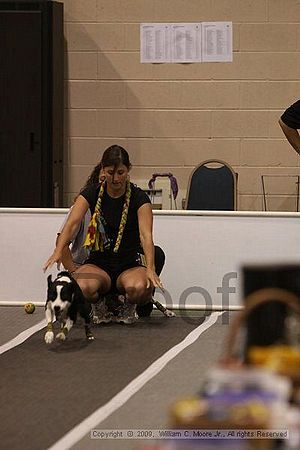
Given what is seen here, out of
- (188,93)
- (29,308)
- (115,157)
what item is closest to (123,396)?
(115,157)

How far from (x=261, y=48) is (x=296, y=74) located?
0.28 m

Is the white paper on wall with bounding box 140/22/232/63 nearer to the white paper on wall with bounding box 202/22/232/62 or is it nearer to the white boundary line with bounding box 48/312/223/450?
the white paper on wall with bounding box 202/22/232/62

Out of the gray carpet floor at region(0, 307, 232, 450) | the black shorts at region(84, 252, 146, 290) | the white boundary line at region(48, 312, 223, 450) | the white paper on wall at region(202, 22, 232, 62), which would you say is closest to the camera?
the white boundary line at region(48, 312, 223, 450)

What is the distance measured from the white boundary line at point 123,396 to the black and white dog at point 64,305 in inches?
16.2

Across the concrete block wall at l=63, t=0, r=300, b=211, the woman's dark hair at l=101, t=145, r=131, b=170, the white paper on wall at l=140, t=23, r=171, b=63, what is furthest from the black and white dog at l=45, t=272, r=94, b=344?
the white paper on wall at l=140, t=23, r=171, b=63

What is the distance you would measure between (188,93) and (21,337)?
9.20 ft

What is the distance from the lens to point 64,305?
13.5 ft

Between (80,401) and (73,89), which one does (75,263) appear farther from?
(73,89)

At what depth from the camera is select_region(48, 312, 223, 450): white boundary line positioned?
281 centimetres

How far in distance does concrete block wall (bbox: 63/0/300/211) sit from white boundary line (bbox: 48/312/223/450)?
2297 millimetres

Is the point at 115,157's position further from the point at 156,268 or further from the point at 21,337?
the point at 21,337

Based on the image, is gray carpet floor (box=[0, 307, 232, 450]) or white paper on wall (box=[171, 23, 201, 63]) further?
white paper on wall (box=[171, 23, 201, 63])

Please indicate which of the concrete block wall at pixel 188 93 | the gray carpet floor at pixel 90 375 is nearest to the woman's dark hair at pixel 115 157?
the gray carpet floor at pixel 90 375

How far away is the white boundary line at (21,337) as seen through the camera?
4.12 metres
